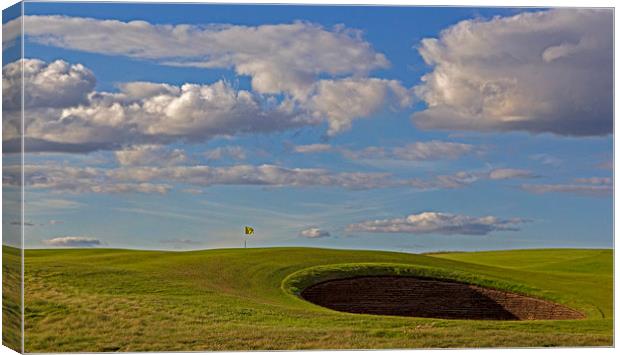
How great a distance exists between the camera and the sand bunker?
27.8 meters

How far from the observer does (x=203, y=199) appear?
81.8 ft

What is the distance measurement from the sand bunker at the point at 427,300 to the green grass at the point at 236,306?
0.40 metres

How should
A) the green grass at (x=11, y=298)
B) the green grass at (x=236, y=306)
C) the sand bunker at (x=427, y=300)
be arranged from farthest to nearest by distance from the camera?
1. the sand bunker at (x=427, y=300)
2. the green grass at (x=236, y=306)
3. the green grass at (x=11, y=298)

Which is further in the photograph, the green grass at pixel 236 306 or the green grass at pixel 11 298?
the green grass at pixel 236 306

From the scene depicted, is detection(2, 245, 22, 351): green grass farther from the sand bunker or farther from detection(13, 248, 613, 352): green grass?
the sand bunker

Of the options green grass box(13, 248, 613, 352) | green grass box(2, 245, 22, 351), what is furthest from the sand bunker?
green grass box(2, 245, 22, 351)

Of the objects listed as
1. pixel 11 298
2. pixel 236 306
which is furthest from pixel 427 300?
pixel 11 298

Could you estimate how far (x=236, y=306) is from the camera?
24.8 m

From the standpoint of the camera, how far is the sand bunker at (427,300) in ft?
91.2

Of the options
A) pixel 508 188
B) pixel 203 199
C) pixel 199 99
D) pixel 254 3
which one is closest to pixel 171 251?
pixel 203 199

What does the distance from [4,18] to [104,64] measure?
236 centimetres

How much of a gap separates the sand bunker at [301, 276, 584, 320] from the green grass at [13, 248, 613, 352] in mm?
403

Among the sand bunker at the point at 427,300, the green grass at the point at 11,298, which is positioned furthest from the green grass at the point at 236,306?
the sand bunker at the point at 427,300

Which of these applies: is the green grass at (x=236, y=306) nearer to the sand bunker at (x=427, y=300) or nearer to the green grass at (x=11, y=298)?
the green grass at (x=11, y=298)
